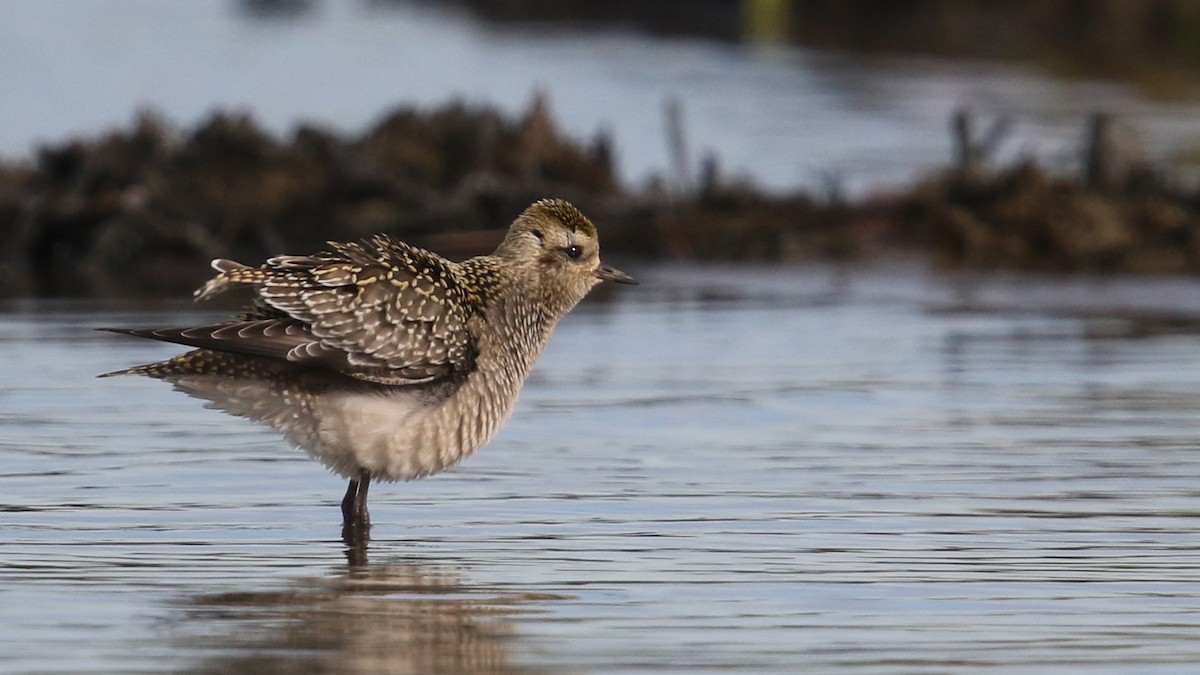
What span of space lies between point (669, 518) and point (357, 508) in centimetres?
124

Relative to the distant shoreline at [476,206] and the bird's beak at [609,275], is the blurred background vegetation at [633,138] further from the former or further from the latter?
the bird's beak at [609,275]

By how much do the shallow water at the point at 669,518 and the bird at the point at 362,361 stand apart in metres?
0.37

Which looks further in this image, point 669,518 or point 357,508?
point 669,518

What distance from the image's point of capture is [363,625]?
739 cm

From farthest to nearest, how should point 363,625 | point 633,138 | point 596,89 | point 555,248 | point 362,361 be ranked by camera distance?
1. point 596,89
2. point 633,138
3. point 555,248
4. point 362,361
5. point 363,625

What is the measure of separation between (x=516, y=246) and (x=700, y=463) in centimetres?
150

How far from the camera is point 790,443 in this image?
11273 mm

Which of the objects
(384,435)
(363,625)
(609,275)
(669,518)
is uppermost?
(609,275)

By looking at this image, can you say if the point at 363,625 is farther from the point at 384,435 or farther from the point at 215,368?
the point at 215,368

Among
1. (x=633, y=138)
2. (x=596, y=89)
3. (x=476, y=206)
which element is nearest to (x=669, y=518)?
(x=476, y=206)

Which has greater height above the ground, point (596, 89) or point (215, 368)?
point (215, 368)

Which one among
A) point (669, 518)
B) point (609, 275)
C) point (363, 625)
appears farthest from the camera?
point (609, 275)

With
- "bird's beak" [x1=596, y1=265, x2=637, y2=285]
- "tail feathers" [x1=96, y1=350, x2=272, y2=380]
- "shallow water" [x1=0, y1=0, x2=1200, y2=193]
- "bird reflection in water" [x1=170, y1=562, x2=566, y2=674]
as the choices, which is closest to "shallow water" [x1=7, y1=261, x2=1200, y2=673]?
"bird reflection in water" [x1=170, y1=562, x2=566, y2=674]

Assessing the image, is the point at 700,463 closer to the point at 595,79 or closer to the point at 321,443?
the point at 321,443
